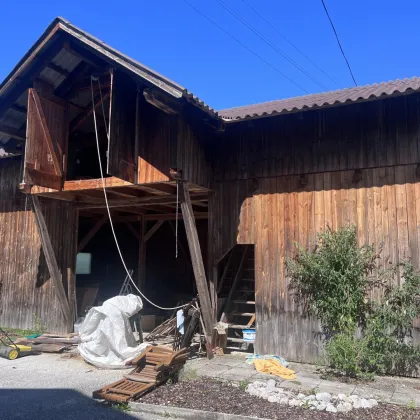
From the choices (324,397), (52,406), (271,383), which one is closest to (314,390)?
(324,397)

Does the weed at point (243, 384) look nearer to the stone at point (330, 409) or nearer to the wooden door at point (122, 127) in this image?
the stone at point (330, 409)

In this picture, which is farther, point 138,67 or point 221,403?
point 138,67

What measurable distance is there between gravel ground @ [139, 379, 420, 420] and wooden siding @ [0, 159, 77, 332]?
213 inches

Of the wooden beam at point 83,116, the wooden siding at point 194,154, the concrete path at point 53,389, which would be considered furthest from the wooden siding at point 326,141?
the concrete path at point 53,389

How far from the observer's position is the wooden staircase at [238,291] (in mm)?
9031

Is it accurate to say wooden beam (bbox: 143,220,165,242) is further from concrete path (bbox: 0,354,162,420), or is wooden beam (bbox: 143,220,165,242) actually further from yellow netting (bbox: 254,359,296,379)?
yellow netting (bbox: 254,359,296,379)

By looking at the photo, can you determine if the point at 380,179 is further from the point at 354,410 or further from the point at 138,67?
the point at 138,67

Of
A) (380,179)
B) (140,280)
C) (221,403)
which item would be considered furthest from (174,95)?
(140,280)

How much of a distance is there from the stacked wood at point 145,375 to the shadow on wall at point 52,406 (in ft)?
0.66

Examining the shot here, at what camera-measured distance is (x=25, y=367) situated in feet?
25.0

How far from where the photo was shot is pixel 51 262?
9664mm

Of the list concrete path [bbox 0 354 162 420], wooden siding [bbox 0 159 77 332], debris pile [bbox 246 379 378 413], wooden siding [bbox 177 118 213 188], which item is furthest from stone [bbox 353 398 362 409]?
wooden siding [bbox 0 159 77 332]

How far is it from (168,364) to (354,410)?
8.78 feet

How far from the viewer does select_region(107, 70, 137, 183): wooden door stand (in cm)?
751
